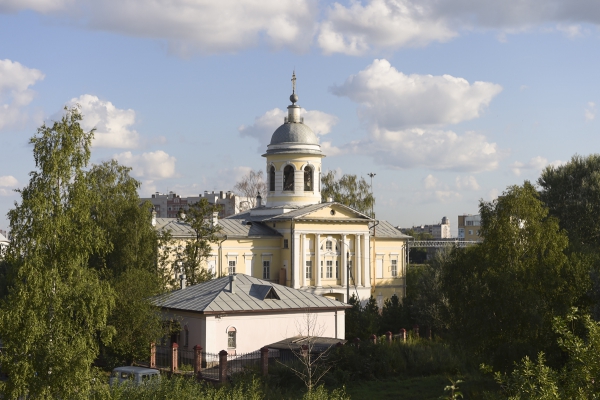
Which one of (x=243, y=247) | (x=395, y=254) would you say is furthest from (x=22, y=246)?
(x=395, y=254)

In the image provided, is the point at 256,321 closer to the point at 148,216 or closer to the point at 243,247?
the point at 148,216

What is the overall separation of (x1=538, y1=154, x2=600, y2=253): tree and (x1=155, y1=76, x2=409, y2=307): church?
11630 millimetres

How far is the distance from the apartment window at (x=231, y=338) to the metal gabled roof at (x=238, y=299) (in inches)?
35.6

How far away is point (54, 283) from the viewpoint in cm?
2002

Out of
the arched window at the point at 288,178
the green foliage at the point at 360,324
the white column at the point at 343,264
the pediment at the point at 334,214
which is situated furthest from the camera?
the arched window at the point at 288,178

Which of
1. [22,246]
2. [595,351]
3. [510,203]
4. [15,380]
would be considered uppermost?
[510,203]

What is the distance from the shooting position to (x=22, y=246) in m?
20.3

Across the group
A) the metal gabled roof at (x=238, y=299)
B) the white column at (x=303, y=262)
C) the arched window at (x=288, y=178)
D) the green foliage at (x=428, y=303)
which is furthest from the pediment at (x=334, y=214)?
the metal gabled roof at (x=238, y=299)

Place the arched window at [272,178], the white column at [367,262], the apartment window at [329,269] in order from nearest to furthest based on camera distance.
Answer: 1. the apartment window at [329,269]
2. the white column at [367,262]
3. the arched window at [272,178]

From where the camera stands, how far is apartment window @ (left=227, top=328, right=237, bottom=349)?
3180cm

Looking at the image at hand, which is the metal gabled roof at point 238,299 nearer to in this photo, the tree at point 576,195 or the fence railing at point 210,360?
the fence railing at point 210,360

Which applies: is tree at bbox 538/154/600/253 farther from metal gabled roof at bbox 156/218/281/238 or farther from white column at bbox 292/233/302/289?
metal gabled roof at bbox 156/218/281/238

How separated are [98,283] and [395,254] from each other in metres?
37.6

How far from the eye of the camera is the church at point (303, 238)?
49.8 meters
